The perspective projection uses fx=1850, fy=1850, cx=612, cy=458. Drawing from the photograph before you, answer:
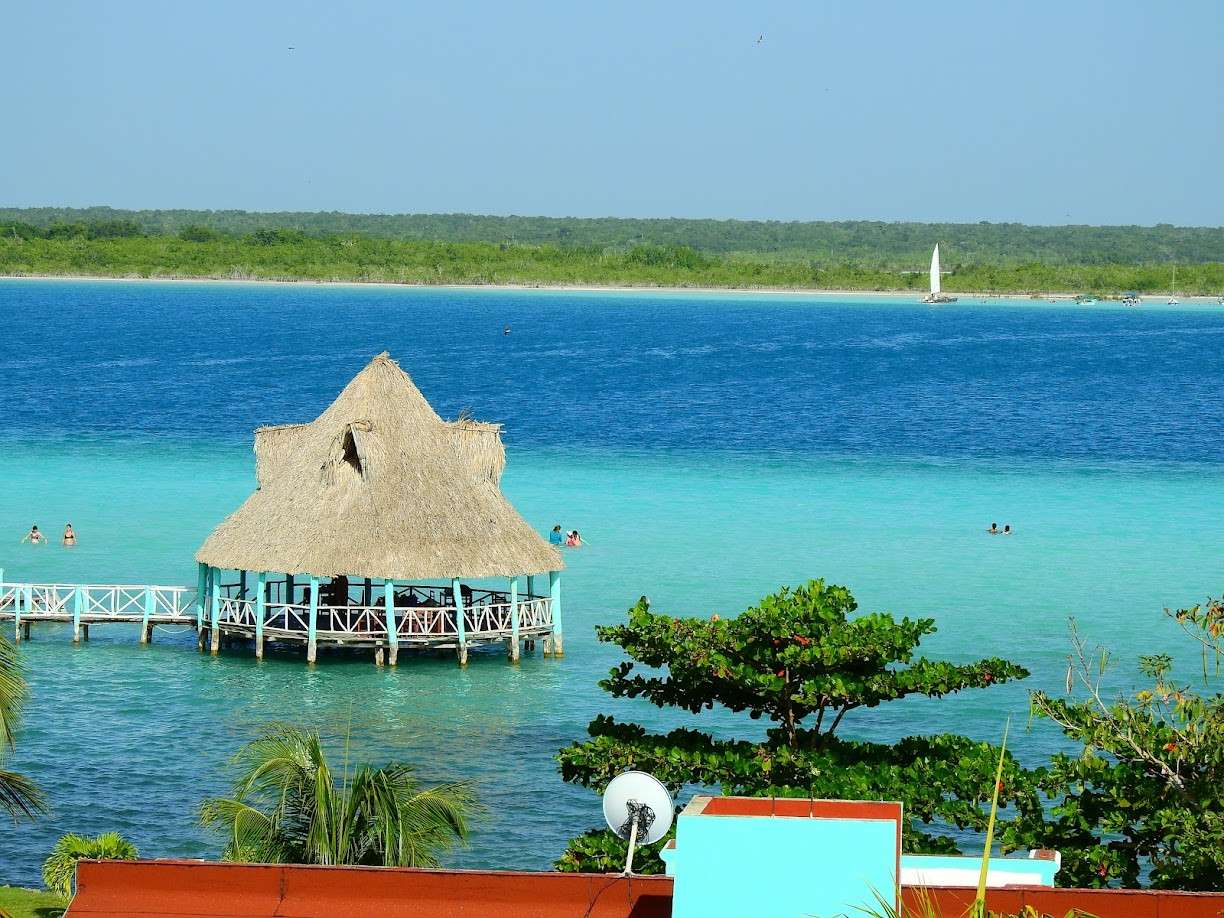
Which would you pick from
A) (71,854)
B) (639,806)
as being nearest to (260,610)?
(71,854)

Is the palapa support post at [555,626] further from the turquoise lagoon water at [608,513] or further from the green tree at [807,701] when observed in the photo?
the green tree at [807,701]

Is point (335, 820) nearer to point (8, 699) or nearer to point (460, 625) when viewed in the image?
point (8, 699)

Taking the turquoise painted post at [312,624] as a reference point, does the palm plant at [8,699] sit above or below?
above

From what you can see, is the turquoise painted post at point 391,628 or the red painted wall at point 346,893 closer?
the red painted wall at point 346,893

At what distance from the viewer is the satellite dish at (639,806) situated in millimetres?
12109

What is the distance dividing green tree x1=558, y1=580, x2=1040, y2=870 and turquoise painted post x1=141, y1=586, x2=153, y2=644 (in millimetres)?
16993

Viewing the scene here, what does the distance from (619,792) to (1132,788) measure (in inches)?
190

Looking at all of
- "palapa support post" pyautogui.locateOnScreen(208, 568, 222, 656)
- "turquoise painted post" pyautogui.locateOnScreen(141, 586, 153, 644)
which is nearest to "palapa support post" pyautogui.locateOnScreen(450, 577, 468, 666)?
"palapa support post" pyautogui.locateOnScreen(208, 568, 222, 656)

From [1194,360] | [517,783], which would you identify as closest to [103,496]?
[517,783]

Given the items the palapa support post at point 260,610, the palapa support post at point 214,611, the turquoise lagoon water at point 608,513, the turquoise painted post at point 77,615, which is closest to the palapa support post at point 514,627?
the turquoise lagoon water at point 608,513

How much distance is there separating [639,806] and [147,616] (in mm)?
21192

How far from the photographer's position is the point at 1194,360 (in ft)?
415

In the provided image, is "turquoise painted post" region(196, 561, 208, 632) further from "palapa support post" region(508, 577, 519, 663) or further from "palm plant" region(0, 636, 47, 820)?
"palm plant" region(0, 636, 47, 820)

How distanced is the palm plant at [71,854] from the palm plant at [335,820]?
1.58 metres
